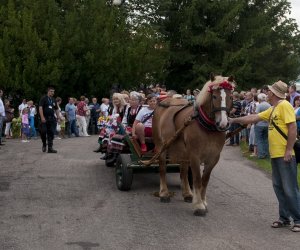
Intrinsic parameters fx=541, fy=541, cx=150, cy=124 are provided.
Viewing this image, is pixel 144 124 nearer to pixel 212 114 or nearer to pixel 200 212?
pixel 212 114

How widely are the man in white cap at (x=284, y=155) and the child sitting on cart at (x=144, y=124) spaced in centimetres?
340

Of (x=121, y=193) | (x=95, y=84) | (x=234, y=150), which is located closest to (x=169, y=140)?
(x=121, y=193)

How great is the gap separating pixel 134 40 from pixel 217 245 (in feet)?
81.4

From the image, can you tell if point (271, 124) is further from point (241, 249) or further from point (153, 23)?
point (153, 23)

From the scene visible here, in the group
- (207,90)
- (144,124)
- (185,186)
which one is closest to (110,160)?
(144,124)

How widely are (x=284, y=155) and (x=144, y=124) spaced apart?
390cm

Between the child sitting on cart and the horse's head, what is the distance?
245 cm

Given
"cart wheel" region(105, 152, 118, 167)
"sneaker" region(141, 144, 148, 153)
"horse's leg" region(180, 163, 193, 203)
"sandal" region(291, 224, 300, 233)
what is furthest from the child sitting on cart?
"sandal" region(291, 224, 300, 233)

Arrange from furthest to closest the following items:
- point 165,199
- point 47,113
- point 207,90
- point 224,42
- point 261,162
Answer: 1. point 224,42
2. point 47,113
3. point 261,162
4. point 165,199
5. point 207,90

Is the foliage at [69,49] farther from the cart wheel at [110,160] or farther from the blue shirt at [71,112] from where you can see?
the cart wheel at [110,160]

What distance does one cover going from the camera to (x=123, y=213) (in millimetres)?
8102

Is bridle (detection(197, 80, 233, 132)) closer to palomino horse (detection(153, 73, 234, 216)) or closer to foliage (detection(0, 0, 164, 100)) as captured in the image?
palomino horse (detection(153, 73, 234, 216))

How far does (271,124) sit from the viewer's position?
24.2ft

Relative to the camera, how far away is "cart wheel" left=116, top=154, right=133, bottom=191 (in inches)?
383
